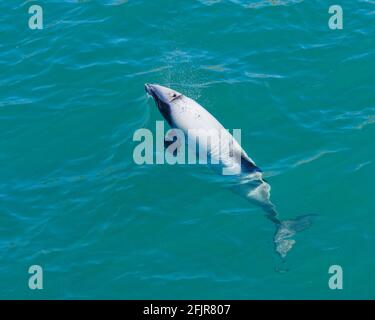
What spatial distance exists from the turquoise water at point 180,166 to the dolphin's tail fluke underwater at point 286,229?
0.21 metres

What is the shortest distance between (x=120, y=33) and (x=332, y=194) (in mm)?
9819

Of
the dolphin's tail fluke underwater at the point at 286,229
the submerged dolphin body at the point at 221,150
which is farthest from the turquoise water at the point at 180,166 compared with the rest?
the submerged dolphin body at the point at 221,150

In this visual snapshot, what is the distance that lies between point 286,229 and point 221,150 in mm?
2576

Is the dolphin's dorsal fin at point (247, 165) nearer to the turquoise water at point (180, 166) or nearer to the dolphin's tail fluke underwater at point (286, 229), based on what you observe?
the turquoise water at point (180, 166)

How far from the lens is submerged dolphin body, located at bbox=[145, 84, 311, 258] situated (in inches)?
702

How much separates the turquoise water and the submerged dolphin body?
35cm


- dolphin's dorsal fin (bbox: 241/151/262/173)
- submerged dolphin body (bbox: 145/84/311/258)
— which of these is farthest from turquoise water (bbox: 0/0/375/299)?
dolphin's dorsal fin (bbox: 241/151/262/173)

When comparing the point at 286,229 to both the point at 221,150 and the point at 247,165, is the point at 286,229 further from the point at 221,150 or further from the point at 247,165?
the point at 221,150

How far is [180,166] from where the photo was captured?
19125 mm

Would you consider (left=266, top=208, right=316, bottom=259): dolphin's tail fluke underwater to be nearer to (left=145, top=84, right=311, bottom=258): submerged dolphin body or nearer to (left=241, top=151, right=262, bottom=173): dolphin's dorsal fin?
(left=145, top=84, right=311, bottom=258): submerged dolphin body

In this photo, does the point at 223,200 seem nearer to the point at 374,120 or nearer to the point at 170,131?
the point at 170,131

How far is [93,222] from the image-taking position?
1808 cm
